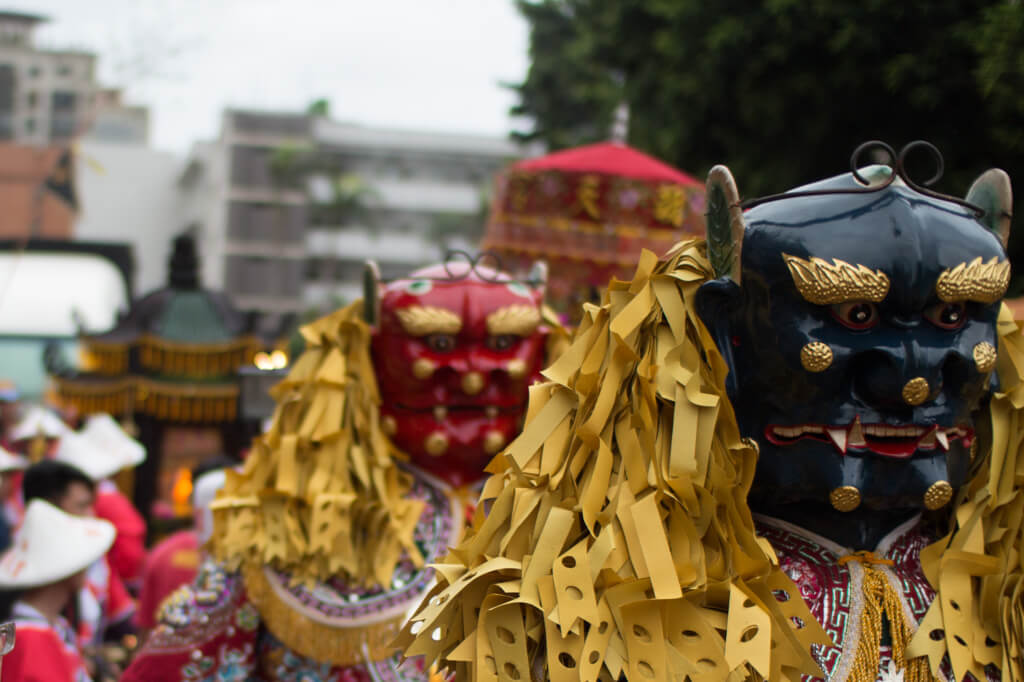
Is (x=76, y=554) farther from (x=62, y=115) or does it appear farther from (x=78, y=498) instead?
(x=62, y=115)

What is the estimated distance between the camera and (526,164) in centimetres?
888

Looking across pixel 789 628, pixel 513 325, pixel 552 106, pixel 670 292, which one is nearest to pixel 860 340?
pixel 670 292

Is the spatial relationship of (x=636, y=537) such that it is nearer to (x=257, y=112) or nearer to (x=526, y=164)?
(x=526, y=164)

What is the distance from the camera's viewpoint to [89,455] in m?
7.65

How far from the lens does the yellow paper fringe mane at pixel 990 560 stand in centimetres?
258

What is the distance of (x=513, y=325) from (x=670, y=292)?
1.64 m

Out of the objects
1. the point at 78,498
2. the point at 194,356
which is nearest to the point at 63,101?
the point at 194,356

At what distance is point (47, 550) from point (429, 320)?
1.65 meters

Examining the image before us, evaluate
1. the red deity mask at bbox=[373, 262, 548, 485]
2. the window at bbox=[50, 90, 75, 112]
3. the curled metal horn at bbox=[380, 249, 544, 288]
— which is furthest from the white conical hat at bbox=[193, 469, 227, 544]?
the window at bbox=[50, 90, 75, 112]

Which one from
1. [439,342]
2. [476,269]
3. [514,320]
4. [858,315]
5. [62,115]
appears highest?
[62,115]

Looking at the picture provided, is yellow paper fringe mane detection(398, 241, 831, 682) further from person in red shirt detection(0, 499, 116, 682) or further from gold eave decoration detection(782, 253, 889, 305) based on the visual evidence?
person in red shirt detection(0, 499, 116, 682)

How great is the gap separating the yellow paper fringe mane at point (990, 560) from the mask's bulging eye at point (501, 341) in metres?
1.84

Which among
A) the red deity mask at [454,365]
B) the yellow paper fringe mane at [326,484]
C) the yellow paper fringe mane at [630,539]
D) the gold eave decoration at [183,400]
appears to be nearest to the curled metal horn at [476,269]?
the red deity mask at [454,365]

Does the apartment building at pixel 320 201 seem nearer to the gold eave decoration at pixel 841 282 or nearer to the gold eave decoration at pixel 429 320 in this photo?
the gold eave decoration at pixel 429 320
